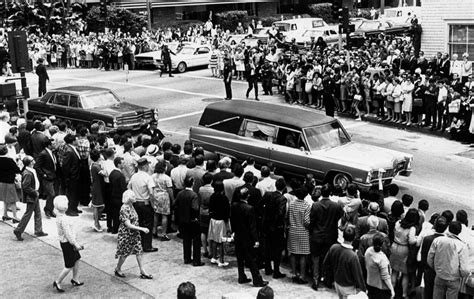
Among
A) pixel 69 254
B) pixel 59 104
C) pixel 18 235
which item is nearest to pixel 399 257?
pixel 69 254

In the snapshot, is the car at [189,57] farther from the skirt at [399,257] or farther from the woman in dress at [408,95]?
the skirt at [399,257]

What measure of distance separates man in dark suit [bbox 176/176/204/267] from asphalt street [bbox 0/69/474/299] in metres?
0.24

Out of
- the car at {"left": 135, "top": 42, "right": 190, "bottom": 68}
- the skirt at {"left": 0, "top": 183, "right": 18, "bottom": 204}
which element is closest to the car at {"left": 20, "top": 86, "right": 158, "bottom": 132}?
the skirt at {"left": 0, "top": 183, "right": 18, "bottom": 204}

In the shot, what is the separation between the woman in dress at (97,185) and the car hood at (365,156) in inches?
207

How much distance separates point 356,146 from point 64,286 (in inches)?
318

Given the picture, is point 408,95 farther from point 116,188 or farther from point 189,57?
point 189,57

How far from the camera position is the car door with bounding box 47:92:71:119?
2111cm

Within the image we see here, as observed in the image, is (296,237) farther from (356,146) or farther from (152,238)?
(356,146)

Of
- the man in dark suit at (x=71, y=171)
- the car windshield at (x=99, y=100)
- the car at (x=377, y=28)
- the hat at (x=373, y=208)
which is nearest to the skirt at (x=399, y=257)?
the hat at (x=373, y=208)

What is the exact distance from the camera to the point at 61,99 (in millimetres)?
21375

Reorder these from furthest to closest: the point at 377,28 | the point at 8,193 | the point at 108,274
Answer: the point at 377,28
the point at 8,193
the point at 108,274

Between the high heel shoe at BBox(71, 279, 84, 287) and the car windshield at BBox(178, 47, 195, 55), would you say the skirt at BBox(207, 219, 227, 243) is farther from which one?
the car windshield at BBox(178, 47, 195, 55)

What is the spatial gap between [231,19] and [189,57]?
79.7 feet

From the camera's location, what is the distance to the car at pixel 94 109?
2000cm
